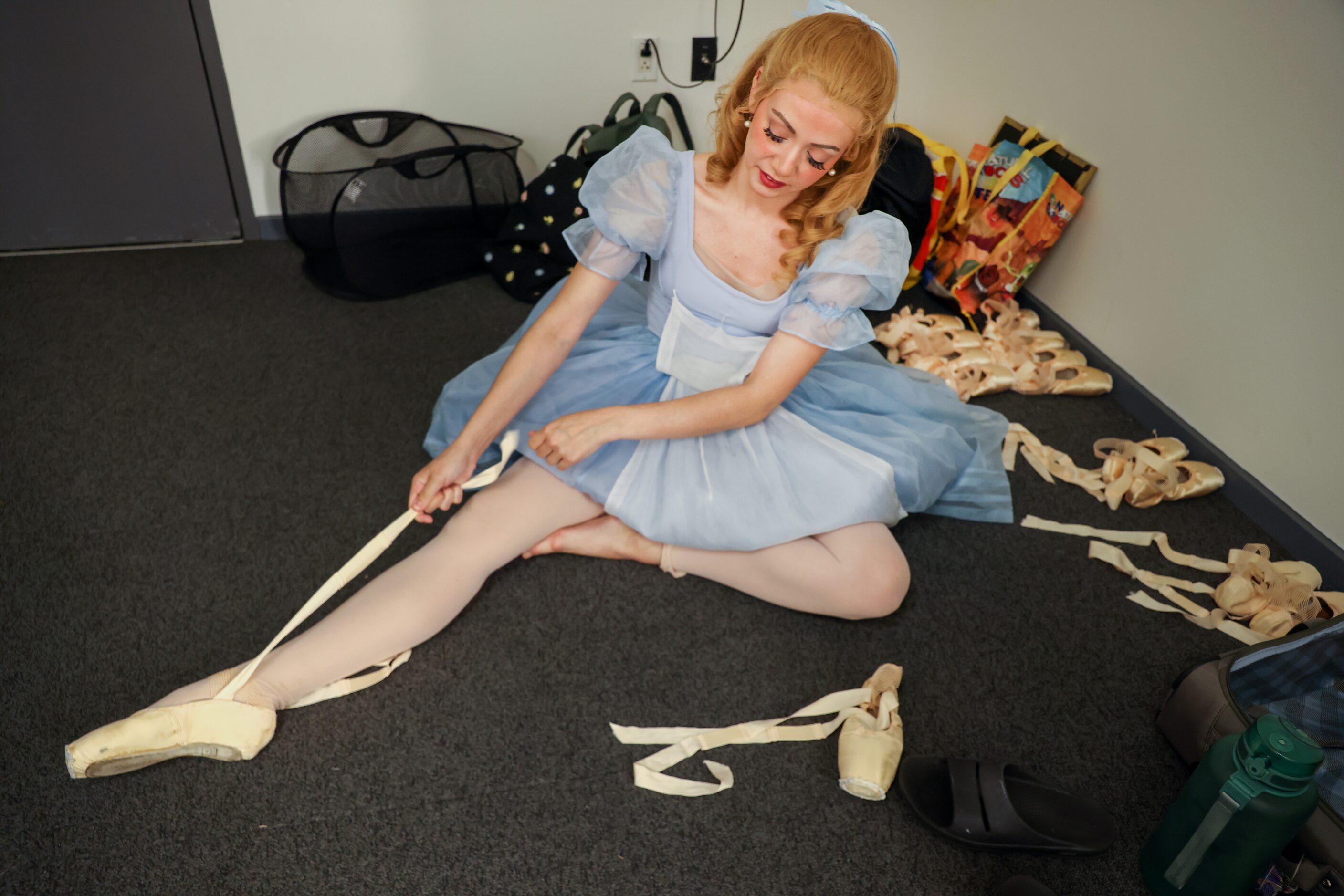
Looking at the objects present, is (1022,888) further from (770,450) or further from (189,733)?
(189,733)

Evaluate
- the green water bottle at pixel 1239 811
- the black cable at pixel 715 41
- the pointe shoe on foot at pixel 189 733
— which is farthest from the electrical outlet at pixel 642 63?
the green water bottle at pixel 1239 811

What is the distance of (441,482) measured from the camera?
4.09 feet

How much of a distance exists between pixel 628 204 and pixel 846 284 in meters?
0.33

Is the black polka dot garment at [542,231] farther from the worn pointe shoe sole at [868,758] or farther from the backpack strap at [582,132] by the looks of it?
the worn pointe shoe sole at [868,758]

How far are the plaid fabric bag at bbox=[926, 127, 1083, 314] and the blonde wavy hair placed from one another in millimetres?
1040

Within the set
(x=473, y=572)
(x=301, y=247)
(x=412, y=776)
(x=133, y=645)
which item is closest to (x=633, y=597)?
(x=473, y=572)

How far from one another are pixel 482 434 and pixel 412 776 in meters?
0.45

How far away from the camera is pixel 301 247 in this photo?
7.07 ft

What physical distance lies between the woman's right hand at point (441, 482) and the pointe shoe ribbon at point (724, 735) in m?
0.37

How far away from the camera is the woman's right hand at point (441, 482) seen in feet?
4.06

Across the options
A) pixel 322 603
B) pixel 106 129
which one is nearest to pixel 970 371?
pixel 322 603

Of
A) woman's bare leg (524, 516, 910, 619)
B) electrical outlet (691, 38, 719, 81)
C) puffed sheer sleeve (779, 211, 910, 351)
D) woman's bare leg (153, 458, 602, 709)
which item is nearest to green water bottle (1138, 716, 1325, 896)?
woman's bare leg (524, 516, 910, 619)

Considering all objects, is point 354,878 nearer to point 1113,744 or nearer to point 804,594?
point 804,594

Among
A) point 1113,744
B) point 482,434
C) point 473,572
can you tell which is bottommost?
point 1113,744
